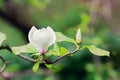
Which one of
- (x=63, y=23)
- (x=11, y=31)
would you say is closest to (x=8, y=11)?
(x=11, y=31)

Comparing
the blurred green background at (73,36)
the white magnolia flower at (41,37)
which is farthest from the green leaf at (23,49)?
the blurred green background at (73,36)

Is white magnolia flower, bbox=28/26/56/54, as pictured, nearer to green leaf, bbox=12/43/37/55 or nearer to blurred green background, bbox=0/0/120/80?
green leaf, bbox=12/43/37/55

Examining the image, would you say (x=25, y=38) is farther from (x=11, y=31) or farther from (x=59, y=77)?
(x=59, y=77)

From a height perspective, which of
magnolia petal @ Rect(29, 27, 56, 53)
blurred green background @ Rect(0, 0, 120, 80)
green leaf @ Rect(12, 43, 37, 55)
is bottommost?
blurred green background @ Rect(0, 0, 120, 80)

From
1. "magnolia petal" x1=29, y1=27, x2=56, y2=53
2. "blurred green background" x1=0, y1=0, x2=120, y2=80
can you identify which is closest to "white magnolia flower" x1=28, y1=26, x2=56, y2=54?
"magnolia petal" x1=29, y1=27, x2=56, y2=53

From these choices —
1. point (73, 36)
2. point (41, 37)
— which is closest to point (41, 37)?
point (41, 37)

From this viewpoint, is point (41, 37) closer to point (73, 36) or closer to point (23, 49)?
point (23, 49)
